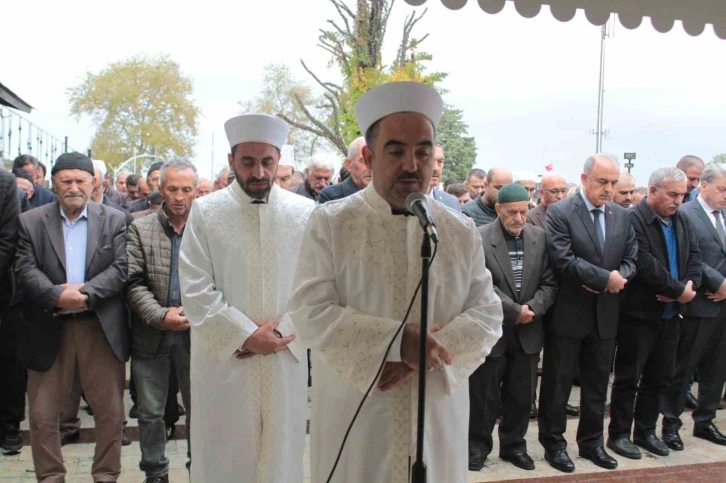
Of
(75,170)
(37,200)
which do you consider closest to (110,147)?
(37,200)

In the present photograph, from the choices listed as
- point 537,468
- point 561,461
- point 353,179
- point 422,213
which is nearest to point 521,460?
point 537,468

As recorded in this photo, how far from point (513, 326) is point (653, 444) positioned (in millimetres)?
1817

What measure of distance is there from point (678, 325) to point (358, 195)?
4.25 metres

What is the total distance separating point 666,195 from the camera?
237 inches

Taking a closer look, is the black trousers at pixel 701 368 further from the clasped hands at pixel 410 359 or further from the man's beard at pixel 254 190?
the clasped hands at pixel 410 359

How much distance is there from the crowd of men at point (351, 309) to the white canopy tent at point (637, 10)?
1.32 meters

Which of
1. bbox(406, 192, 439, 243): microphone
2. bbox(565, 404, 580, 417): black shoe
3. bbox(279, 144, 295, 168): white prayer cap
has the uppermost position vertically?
bbox(279, 144, 295, 168): white prayer cap

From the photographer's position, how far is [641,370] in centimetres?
612

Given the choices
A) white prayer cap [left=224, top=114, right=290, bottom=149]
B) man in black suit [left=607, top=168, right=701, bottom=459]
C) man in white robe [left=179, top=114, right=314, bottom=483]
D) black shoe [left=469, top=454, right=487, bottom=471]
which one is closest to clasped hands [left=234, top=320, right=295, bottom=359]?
man in white robe [left=179, top=114, right=314, bottom=483]

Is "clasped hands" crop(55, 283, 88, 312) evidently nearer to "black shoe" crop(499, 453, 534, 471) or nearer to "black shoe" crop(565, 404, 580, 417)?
"black shoe" crop(499, 453, 534, 471)

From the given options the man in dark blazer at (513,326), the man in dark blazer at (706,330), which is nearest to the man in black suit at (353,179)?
the man in dark blazer at (513,326)

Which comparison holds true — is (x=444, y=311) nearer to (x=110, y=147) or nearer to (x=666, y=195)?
(x=666, y=195)

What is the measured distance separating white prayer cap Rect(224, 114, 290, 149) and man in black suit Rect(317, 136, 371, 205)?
1.83 m

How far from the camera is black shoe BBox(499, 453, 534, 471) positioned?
5727 mm
